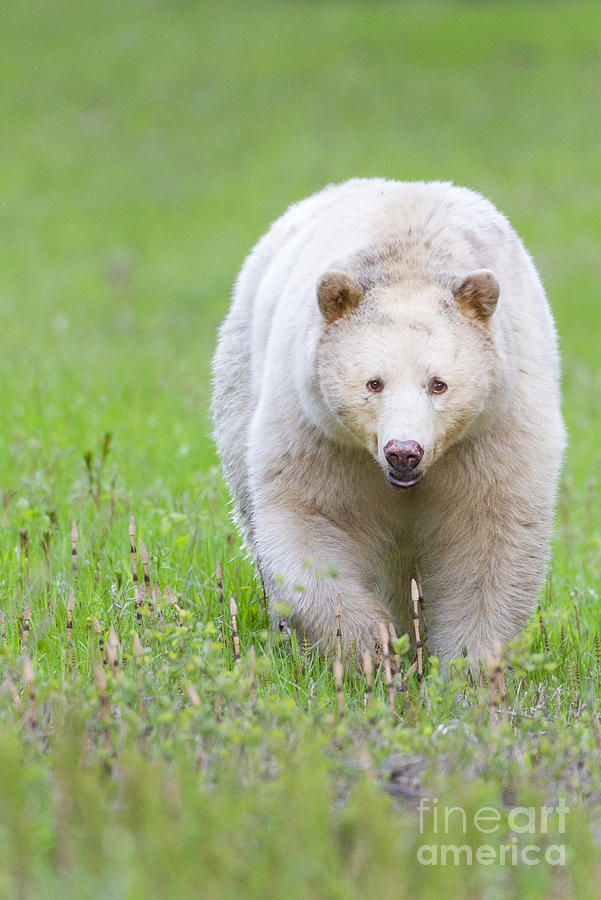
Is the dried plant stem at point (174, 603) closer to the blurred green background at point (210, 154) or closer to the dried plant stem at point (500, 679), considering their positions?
the dried plant stem at point (500, 679)

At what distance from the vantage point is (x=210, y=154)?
27359 millimetres

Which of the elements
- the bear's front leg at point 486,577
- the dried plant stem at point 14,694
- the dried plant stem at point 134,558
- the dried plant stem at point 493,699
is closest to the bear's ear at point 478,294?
the bear's front leg at point 486,577

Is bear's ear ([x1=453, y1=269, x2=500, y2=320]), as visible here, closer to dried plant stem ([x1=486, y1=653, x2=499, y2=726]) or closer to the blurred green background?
dried plant stem ([x1=486, y1=653, x2=499, y2=726])

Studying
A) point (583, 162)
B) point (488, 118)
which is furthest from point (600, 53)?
point (583, 162)

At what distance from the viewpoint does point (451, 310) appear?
14.9ft

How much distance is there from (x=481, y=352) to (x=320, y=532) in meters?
1.04

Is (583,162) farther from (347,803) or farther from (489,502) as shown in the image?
(347,803)

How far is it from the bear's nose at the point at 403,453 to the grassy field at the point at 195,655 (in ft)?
2.36

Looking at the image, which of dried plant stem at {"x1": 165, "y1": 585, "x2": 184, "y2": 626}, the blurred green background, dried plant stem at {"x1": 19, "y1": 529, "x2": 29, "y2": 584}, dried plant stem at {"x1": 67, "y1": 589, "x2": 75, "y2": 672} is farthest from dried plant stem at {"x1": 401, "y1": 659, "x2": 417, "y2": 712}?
the blurred green background

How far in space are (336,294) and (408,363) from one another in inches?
17.3

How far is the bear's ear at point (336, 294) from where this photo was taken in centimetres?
455

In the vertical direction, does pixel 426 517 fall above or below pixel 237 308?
below

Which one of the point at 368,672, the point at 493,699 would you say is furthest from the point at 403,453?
the point at 493,699

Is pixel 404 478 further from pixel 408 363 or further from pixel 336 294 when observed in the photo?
pixel 336 294
